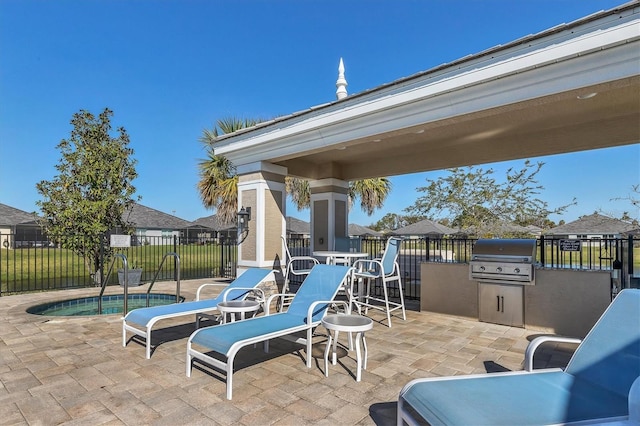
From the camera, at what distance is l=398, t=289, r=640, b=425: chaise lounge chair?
1644 millimetres

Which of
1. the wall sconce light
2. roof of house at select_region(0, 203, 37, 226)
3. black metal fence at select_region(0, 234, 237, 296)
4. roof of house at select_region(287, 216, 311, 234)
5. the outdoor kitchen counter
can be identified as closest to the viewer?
the outdoor kitchen counter

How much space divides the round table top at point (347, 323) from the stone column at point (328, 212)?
5.42m

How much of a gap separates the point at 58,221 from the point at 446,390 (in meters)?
10.3

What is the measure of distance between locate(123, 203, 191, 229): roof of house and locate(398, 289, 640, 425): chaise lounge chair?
69.0 ft

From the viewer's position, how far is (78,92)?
39.5 ft

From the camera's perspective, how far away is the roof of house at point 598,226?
9.80 meters

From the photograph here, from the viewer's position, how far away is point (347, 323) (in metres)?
3.10

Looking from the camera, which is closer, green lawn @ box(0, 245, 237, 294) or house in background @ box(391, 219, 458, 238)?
green lawn @ box(0, 245, 237, 294)

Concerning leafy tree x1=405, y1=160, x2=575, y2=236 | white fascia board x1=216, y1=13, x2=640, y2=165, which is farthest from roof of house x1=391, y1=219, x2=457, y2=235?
white fascia board x1=216, y1=13, x2=640, y2=165

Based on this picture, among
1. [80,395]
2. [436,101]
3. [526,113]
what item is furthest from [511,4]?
[80,395]

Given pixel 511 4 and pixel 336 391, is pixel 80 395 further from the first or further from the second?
pixel 511 4

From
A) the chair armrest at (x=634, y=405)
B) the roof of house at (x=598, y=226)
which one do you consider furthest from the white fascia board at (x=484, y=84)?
the roof of house at (x=598, y=226)

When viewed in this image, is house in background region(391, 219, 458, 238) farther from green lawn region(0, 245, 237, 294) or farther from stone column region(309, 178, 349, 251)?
green lawn region(0, 245, 237, 294)

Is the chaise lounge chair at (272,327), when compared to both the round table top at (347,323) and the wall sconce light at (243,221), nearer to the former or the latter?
the round table top at (347,323)
